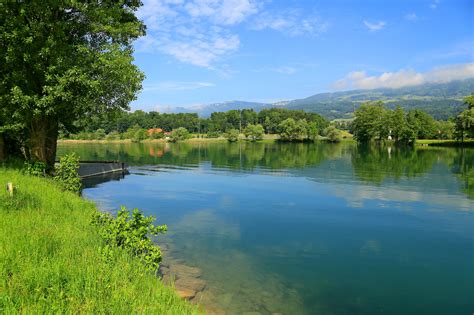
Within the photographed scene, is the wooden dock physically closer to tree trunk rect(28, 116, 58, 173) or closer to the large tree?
tree trunk rect(28, 116, 58, 173)

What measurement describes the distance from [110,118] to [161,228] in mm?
19027

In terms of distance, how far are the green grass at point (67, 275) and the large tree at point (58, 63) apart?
11729mm

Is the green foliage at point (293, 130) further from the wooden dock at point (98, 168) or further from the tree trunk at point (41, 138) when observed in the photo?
the tree trunk at point (41, 138)

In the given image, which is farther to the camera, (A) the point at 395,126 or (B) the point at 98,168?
(A) the point at 395,126

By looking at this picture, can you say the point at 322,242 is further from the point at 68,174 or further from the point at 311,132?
the point at 311,132

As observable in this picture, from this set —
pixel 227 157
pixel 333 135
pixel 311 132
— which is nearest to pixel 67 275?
pixel 227 157

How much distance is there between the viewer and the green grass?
7.32 m

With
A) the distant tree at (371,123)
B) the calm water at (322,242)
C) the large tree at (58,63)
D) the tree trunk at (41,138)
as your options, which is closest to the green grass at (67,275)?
the calm water at (322,242)

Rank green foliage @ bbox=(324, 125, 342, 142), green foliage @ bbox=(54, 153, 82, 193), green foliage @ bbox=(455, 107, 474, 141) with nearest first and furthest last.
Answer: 1. green foliage @ bbox=(54, 153, 82, 193)
2. green foliage @ bbox=(455, 107, 474, 141)
3. green foliage @ bbox=(324, 125, 342, 142)

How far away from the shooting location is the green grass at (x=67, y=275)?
7.32 meters

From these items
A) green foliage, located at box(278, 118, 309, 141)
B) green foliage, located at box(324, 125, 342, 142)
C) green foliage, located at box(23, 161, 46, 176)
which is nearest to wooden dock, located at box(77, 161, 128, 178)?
green foliage, located at box(23, 161, 46, 176)

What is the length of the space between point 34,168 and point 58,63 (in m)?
6.95

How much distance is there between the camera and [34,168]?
77.0ft

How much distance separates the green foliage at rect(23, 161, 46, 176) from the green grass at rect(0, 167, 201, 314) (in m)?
10.4
